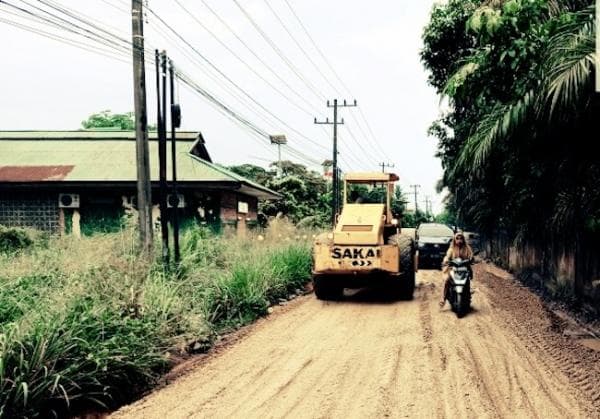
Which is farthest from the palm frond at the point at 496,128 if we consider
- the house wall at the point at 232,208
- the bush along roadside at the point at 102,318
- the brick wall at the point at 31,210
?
the brick wall at the point at 31,210

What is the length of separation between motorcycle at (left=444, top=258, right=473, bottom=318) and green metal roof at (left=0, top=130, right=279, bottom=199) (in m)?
11.5

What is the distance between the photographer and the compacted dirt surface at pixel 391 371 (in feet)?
19.7

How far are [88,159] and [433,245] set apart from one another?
13994 millimetres

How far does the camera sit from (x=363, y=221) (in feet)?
45.1

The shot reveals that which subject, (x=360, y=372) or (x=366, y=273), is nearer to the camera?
(x=360, y=372)

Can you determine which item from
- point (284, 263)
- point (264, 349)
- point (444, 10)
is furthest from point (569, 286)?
point (444, 10)

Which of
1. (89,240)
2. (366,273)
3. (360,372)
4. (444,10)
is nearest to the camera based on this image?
(360,372)

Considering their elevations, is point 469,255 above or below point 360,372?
above

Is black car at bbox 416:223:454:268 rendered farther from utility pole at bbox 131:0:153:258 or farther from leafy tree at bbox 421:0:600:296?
utility pole at bbox 131:0:153:258

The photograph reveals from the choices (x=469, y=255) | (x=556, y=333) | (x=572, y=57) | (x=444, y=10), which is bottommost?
(x=556, y=333)

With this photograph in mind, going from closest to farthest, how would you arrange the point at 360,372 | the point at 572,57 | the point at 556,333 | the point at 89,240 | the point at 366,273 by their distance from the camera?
the point at 360,372
the point at 572,57
the point at 556,333
the point at 89,240
the point at 366,273

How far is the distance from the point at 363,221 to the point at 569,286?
483 cm

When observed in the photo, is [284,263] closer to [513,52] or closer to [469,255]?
[469,255]

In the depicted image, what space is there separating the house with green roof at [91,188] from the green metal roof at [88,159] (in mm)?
36
